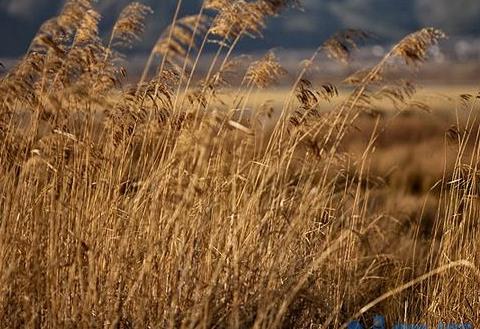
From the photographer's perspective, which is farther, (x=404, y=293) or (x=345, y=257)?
(x=404, y=293)

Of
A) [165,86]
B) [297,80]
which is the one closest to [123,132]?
[165,86]

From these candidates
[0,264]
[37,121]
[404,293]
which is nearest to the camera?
[0,264]

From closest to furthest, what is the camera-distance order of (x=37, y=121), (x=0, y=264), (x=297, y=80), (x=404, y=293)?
(x=0, y=264) < (x=297, y=80) < (x=37, y=121) < (x=404, y=293)

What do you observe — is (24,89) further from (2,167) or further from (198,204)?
(198,204)

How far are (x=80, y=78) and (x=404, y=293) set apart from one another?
7.88 feet

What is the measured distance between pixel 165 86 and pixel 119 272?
3.41ft

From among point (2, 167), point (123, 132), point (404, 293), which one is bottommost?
point (404, 293)

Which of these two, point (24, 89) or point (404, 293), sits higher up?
point (24, 89)

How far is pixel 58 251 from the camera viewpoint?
4348 mm

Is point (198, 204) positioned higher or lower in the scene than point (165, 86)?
lower

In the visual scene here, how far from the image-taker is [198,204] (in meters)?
4.78

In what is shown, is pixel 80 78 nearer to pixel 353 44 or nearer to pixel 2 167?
pixel 2 167

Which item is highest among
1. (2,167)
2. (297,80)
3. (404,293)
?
(297,80)

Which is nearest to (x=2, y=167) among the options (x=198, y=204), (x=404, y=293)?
(x=198, y=204)
